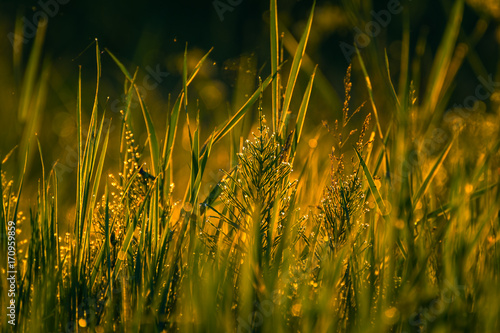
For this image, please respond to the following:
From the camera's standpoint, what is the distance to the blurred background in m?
1.26

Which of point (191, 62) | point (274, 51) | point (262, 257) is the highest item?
point (191, 62)

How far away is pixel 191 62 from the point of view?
4.71 feet

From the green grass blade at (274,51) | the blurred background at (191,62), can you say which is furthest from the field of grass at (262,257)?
the blurred background at (191,62)

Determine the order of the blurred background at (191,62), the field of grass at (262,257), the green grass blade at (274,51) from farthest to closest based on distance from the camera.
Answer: the blurred background at (191,62) < the green grass blade at (274,51) < the field of grass at (262,257)

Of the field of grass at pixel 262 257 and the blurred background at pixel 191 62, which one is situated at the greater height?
the blurred background at pixel 191 62

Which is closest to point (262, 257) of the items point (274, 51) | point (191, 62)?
point (274, 51)

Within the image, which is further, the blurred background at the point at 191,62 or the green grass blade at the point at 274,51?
the blurred background at the point at 191,62

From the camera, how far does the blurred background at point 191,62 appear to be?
126cm

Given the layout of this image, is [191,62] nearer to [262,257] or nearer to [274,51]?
[274,51]

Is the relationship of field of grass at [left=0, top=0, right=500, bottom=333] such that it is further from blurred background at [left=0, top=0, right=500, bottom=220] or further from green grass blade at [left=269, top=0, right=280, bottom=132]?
blurred background at [left=0, top=0, right=500, bottom=220]

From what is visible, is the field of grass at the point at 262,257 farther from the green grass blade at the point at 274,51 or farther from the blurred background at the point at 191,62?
the blurred background at the point at 191,62

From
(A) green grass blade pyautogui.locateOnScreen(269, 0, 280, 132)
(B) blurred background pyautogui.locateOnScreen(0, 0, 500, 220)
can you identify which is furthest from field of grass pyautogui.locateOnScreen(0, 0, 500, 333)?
(B) blurred background pyautogui.locateOnScreen(0, 0, 500, 220)

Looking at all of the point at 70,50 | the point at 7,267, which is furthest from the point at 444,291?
the point at 70,50

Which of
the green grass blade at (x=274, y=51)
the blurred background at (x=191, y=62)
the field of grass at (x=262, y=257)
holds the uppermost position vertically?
the blurred background at (x=191, y=62)
